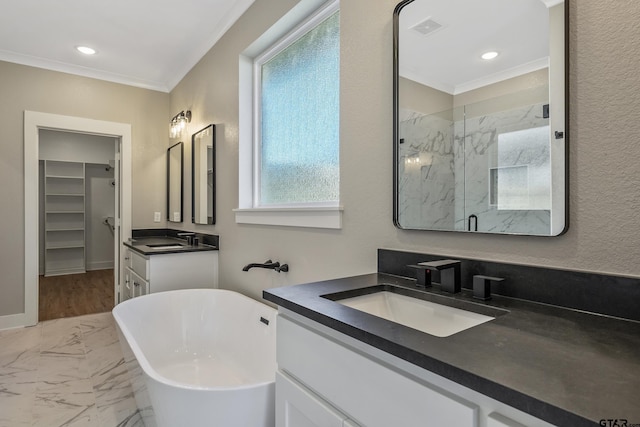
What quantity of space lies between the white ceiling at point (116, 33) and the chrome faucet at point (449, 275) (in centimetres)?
223

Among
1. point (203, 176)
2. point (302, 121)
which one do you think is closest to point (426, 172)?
point (302, 121)

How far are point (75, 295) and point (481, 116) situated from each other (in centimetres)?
509

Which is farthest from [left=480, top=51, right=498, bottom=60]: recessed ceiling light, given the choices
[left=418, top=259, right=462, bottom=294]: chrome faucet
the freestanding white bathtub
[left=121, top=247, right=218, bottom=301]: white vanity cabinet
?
[left=121, top=247, right=218, bottom=301]: white vanity cabinet

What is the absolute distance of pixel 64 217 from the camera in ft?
19.5

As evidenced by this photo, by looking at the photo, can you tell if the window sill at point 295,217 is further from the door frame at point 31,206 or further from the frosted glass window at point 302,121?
the door frame at point 31,206

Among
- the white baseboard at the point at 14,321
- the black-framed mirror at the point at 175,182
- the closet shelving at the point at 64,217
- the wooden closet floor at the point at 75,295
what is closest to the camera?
the white baseboard at the point at 14,321

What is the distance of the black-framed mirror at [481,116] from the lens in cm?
94

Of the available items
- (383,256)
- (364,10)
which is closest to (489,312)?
(383,256)

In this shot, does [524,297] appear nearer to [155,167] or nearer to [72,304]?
[155,167]

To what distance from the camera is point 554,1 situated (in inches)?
37.3

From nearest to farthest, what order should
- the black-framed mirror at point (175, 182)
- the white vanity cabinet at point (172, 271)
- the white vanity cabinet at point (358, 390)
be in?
the white vanity cabinet at point (358, 390), the white vanity cabinet at point (172, 271), the black-framed mirror at point (175, 182)

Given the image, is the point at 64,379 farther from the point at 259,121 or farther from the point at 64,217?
the point at 64,217

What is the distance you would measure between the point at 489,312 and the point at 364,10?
1.32 metres

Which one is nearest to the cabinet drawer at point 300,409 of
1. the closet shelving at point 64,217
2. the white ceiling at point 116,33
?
the white ceiling at point 116,33
